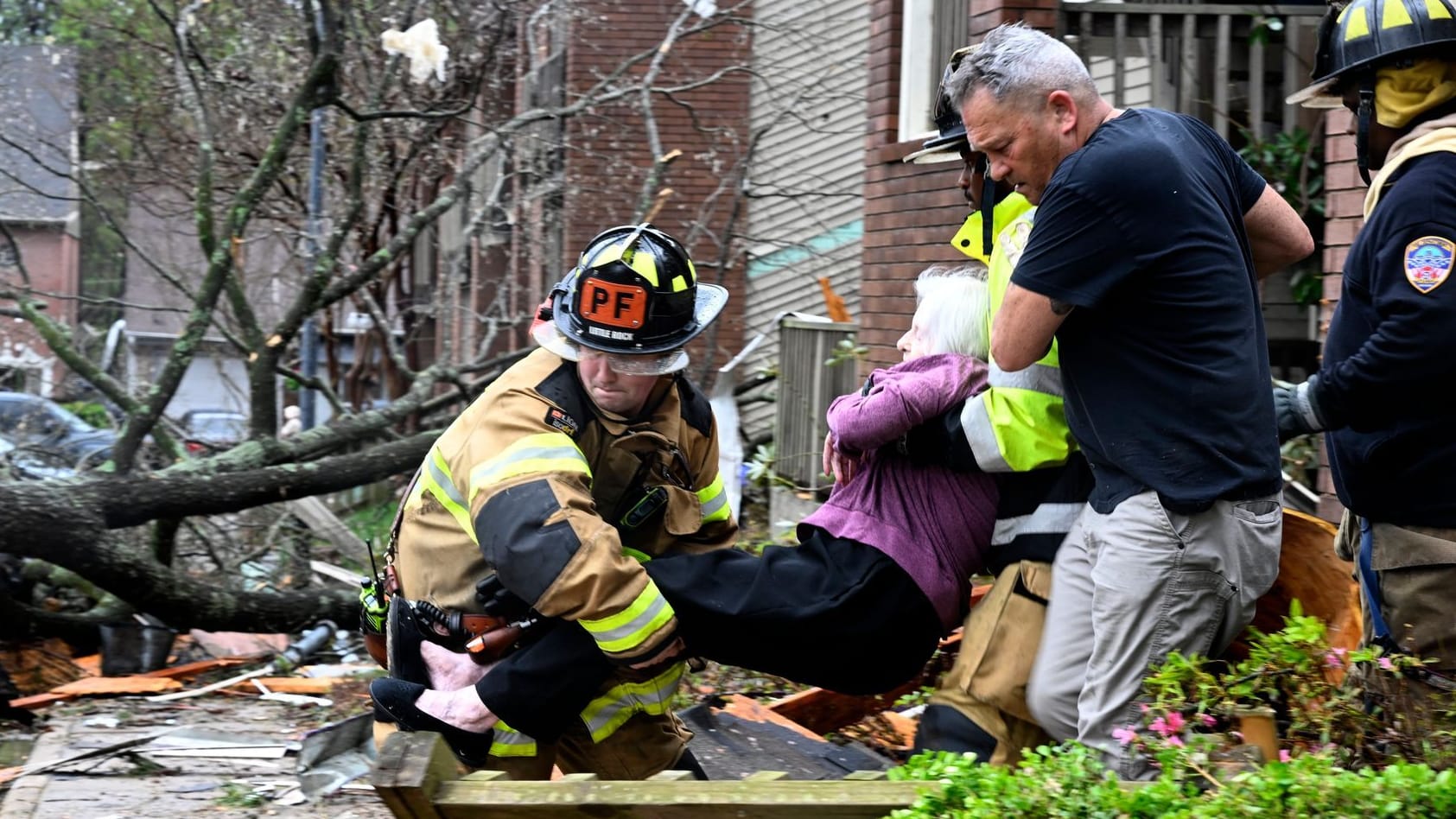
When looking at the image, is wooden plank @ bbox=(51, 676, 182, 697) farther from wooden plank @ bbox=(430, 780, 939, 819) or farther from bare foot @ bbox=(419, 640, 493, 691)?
wooden plank @ bbox=(430, 780, 939, 819)

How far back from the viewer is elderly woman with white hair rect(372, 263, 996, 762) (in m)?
3.27

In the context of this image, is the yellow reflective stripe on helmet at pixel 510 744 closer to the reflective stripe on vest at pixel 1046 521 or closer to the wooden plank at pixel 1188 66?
the reflective stripe on vest at pixel 1046 521

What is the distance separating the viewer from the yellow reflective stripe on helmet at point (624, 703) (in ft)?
11.8

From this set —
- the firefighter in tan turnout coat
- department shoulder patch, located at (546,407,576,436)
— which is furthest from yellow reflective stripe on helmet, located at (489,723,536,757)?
department shoulder patch, located at (546,407,576,436)

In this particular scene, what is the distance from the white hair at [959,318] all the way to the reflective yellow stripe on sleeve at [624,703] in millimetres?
1066

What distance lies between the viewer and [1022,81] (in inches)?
115

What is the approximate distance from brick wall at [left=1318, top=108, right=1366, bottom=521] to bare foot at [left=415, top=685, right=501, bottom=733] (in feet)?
10.0

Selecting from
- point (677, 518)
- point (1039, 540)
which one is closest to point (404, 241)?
point (677, 518)

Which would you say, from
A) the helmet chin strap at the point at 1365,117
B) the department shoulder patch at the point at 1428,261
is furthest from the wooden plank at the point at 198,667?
the department shoulder patch at the point at 1428,261

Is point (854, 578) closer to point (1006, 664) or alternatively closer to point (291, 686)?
point (1006, 664)

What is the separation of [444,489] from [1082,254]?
5.36ft

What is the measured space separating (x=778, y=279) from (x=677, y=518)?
1000 centimetres

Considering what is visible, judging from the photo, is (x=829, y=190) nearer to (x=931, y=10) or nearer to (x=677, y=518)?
(x=931, y=10)

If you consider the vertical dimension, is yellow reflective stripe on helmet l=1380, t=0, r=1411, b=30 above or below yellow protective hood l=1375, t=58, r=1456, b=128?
above
